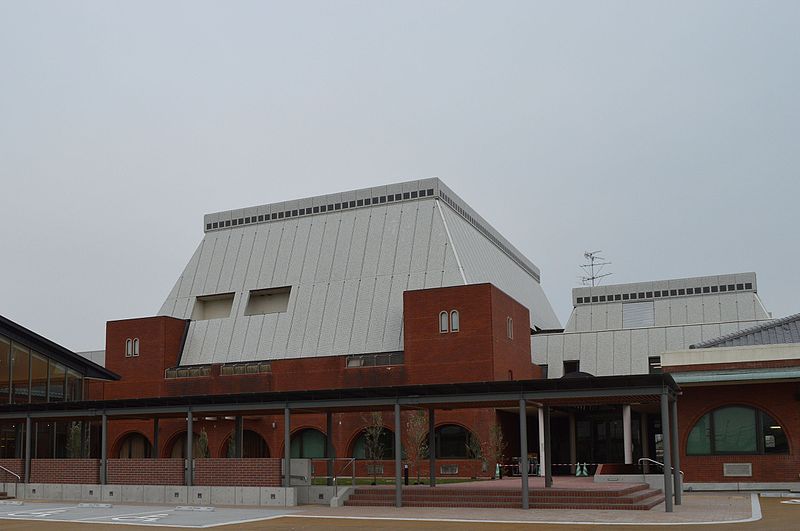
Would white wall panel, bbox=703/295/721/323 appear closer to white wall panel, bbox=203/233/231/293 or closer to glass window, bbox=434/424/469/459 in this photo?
glass window, bbox=434/424/469/459

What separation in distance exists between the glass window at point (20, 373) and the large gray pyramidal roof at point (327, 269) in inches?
632

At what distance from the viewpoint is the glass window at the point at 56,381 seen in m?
47.4

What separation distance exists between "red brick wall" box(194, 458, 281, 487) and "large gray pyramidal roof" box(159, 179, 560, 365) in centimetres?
2271

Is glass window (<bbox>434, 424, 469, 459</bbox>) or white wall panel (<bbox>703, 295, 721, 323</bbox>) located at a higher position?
white wall panel (<bbox>703, 295, 721, 323</bbox>)

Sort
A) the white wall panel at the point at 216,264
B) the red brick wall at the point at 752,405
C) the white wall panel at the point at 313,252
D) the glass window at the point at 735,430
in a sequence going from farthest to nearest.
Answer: the white wall panel at the point at 216,264
the white wall panel at the point at 313,252
the glass window at the point at 735,430
the red brick wall at the point at 752,405

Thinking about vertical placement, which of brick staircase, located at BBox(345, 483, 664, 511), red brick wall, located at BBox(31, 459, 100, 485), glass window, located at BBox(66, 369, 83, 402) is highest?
glass window, located at BBox(66, 369, 83, 402)

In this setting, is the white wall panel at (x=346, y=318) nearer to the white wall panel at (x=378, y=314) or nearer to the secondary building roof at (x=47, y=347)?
the white wall panel at (x=378, y=314)

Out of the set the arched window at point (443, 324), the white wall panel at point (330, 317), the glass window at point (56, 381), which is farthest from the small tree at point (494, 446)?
the glass window at point (56, 381)

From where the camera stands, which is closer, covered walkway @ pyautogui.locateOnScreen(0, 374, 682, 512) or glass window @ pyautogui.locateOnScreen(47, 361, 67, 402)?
covered walkway @ pyautogui.locateOnScreen(0, 374, 682, 512)

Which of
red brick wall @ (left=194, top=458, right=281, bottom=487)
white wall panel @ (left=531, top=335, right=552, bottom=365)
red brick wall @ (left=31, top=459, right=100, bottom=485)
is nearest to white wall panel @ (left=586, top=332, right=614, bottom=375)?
white wall panel @ (left=531, top=335, right=552, bottom=365)

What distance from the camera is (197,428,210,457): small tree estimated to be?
2093 inches

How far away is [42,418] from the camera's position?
38125 millimetres

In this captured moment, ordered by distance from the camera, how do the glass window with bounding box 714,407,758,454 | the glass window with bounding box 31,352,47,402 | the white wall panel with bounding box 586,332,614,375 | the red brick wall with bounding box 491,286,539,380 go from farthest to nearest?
the white wall panel with bounding box 586,332,614,375 → the red brick wall with bounding box 491,286,539,380 → the glass window with bounding box 31,352,47,402 → the glass window with bounding box 714,407,758,454

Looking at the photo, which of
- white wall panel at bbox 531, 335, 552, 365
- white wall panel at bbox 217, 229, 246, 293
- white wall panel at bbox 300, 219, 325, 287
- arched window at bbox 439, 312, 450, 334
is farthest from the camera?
white wall panel at bbox 217, 229, 246, 293
